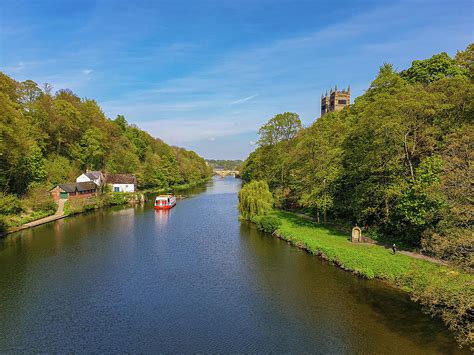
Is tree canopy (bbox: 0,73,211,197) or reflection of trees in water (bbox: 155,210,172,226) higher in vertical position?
tree canopy (bbox: 0,73,211,197)

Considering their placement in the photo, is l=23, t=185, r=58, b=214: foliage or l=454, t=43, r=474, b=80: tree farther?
l=23, t=185, r=58, b=214: foliage

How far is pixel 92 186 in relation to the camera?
69.8m

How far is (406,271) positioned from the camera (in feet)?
78.8

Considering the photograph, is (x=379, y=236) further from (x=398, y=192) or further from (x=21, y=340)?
(x=21, y=340)

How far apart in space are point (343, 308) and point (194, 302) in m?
9.53

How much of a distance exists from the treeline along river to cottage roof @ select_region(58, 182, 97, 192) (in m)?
24.9

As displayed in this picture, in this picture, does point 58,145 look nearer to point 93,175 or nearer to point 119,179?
point 93,175

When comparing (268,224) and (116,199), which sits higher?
(116,199)

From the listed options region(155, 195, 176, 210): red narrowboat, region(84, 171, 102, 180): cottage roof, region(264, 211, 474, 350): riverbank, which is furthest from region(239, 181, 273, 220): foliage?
region(84, 171, 102, 180): cottage roof

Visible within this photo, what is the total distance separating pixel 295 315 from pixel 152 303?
9.27 metres

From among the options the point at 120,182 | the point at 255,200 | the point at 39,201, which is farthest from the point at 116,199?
the point at 255,200

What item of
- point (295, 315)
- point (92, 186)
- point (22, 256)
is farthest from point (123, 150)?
point (295, 315)

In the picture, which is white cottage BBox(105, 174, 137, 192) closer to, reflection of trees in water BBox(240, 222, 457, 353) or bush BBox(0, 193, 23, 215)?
bush BBox(0, 193, 23, 215)

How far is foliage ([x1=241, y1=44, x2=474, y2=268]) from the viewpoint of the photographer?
59.3 ft
